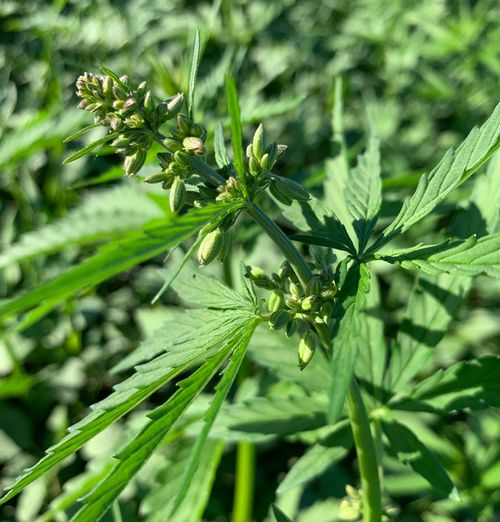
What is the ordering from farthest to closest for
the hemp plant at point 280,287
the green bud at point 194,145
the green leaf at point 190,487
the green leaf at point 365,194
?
the green leaf at point 190,487 → the green leaf at point 365,194 → the green bud at point 194,145 → the hemp plant at point 280,287

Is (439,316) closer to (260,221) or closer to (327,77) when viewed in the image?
(260,221)

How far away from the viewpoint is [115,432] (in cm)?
221

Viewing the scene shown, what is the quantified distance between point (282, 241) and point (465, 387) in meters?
0.46

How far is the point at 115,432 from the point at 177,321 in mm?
1404

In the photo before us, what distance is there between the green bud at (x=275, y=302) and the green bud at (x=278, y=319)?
3 cm

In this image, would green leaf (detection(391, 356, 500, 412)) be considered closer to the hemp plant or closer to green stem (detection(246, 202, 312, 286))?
the hemp plant

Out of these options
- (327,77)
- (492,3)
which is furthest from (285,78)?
(492,3)

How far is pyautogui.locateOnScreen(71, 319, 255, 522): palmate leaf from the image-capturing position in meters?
0.71

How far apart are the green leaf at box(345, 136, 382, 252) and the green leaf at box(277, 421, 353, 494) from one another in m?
0.41

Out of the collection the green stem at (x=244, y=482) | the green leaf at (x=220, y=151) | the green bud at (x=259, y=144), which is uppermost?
the green leaf at (x=220, y=151)

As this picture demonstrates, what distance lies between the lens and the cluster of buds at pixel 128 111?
87cm

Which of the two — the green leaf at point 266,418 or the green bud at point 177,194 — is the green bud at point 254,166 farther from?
the green leaf at point 266,418

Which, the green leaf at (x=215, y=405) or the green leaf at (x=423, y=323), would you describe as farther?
the green leaf at (x=423, y=323)

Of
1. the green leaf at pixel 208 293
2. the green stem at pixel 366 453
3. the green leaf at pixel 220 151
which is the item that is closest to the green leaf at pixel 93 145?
the green leaf at pixel 220 151
